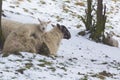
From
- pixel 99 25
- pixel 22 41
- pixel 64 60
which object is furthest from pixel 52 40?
pixel 99 25

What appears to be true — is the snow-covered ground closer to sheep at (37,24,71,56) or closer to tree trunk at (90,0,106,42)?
sheep at (37,24,71,56)

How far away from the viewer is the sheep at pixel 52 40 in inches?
478

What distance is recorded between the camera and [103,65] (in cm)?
1262

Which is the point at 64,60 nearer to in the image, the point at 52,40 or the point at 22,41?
the point at 52,40

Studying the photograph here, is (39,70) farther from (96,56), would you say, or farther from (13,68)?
(96,56)

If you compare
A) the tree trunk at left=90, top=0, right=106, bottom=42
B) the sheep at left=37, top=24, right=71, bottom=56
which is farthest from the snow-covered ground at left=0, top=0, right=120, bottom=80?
the tree trunk at left=90, top=0, right=106, bottom=42

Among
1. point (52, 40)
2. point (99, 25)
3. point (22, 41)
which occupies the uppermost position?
point (22, 41)

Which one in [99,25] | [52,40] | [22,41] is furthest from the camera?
[99,25]

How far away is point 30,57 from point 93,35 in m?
9.47

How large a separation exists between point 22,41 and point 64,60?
4.81 ft

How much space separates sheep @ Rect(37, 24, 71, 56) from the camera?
39.9 ft

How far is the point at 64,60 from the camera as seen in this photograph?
11953mm

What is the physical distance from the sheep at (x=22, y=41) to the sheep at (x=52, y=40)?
26 centimetres

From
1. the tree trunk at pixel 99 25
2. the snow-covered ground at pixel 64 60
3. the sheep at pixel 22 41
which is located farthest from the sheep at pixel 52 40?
the tree trunk at pixel 99 25
